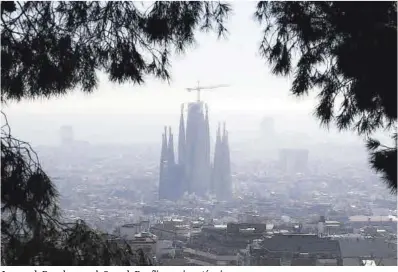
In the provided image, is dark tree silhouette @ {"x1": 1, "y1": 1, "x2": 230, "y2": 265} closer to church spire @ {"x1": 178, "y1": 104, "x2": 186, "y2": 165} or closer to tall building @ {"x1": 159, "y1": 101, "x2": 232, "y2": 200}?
church spire @ {"x1": 178, "y1": 104, "x2": 186, "y2": 165}

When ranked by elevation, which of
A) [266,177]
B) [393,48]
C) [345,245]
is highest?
[393,48]

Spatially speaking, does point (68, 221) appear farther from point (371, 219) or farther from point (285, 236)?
point (371, 219)

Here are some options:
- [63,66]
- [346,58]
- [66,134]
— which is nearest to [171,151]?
[66,134]

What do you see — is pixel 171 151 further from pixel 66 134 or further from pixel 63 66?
pixel 63 66

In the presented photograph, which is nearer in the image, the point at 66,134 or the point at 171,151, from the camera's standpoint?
the point at 66,134

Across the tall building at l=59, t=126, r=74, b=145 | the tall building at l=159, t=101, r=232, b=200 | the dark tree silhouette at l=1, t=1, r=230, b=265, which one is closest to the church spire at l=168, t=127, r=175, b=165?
the tall building at l=159, t=101, r=232, b=200

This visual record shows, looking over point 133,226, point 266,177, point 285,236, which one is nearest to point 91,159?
point 133,226
